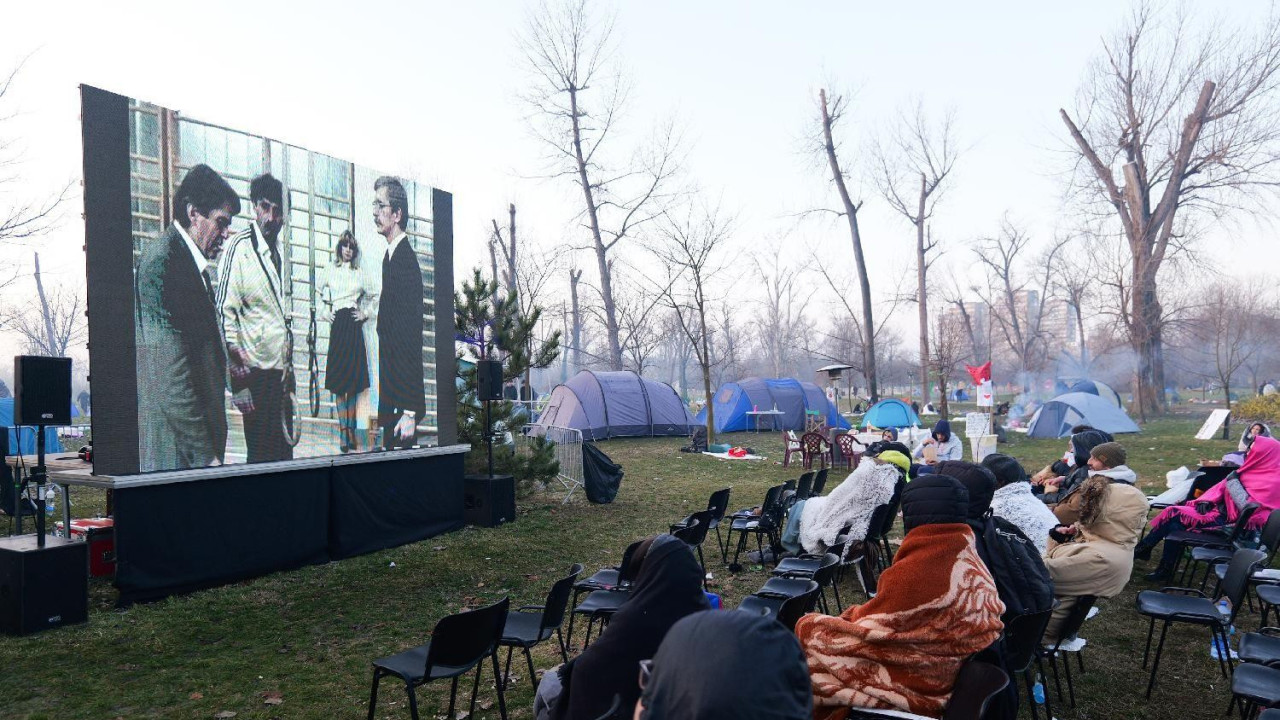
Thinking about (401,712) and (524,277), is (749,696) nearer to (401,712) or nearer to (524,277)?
(401,712)

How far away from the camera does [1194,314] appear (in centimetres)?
2773

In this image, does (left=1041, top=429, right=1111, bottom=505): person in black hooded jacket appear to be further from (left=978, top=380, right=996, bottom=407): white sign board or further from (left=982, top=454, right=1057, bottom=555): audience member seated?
(left=978, top=380, right=996, bottom=407): white sign board

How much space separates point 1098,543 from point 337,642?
549cm

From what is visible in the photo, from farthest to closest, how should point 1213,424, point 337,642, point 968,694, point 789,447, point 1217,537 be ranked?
point 789,447, point 1213,424, point 1217,537, point 337,642, point 968,694

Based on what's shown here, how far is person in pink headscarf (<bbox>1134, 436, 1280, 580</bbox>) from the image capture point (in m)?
6.46

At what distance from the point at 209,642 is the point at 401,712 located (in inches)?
87.5

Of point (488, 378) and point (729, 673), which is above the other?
point (488, 378)

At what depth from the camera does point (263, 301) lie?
736cm

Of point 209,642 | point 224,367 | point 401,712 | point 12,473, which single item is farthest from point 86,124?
point 12,473

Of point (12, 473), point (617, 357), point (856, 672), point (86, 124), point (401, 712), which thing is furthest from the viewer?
point (617, 357)

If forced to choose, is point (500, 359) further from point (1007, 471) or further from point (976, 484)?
point (976, 484)

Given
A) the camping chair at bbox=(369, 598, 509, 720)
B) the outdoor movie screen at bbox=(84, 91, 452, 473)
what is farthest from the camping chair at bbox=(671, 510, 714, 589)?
the outdoor movie screen at bbox=(84, 91, 452, 473)

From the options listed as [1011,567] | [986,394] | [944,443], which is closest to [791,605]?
[1011,567]

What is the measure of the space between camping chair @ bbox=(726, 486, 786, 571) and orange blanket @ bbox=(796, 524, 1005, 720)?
415 centimetres
